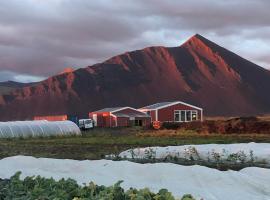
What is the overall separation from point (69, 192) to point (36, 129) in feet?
97.7

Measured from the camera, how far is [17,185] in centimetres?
696

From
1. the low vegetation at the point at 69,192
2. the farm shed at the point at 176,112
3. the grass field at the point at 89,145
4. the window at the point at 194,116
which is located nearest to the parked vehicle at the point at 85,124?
the farm shed at the point at 176,112

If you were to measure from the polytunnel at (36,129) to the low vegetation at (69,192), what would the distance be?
2779cm

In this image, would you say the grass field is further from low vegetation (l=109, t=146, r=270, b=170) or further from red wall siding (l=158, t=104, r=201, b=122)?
red wall siding (l=158, t=104, r=201, b=122)

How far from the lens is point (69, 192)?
6297mm

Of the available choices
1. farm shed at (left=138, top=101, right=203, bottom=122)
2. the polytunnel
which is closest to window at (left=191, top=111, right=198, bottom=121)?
farm shed at (left=138, top=101, right=203, bottom=122)

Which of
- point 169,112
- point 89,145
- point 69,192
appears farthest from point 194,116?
point 69,192

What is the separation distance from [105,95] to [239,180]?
5342 inches

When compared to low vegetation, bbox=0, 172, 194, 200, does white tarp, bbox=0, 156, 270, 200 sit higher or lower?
lower

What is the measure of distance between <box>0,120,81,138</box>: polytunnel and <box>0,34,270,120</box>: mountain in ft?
316

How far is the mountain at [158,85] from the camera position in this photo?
139 metres

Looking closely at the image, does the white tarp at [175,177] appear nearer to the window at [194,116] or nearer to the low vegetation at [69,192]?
the low vegetation at [69,192]

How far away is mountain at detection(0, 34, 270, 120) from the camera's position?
139m

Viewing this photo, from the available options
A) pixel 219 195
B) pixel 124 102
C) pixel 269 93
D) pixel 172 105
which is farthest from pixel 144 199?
pixel 269 93
